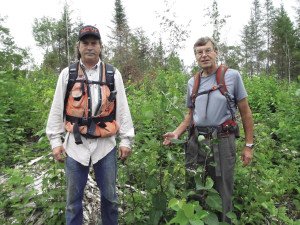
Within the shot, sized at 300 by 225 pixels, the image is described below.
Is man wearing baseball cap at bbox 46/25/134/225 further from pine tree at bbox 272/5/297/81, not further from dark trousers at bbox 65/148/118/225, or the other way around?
→ pine tree at bbox 272/5/297/81

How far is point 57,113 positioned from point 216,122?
159 centimetres

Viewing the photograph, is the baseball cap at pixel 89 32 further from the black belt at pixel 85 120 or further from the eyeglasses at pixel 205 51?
the eyeglasses at pixel 205 51

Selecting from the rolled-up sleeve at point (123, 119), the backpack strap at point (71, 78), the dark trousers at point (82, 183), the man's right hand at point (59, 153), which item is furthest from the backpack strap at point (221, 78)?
the man's right hand at point (59, 153)

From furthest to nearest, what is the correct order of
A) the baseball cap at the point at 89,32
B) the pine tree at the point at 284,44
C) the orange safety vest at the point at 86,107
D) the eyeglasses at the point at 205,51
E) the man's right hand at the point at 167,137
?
1. the pine tree at the point at 284,44
2. the eyeglasses at the point at 205,51
3. the man's right hand at the point at 167,137
4. the baseball cap at the point at 89,32
5. the orange safety vest at the point at 86,107

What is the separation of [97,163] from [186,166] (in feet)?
3.50

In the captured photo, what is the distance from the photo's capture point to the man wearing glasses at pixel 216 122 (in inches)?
143

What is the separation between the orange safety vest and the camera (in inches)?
127

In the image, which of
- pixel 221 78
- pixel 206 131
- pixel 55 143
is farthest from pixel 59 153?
pixel 221 78

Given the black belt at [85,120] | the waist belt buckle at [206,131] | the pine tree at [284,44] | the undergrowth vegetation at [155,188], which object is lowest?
the undergrowth vegetation at [155,188]

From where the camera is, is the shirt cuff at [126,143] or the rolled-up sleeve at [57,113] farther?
the shirt cuff at [126,143]

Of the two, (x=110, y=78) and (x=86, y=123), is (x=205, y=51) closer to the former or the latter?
(x=110, y=78)

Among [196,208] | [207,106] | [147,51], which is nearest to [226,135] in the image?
[207,106]

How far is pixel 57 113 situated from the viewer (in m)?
3.32

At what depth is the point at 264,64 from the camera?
55188mm
